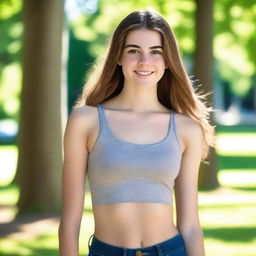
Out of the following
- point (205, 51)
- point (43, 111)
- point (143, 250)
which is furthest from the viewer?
point (205, 51)

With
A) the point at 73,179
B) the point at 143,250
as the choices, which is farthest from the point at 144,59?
the point at 143,250

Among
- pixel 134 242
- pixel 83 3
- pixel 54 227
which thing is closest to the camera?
pixel 134 242

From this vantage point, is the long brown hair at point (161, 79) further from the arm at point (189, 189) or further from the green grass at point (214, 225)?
the green grass at point (214, 225)

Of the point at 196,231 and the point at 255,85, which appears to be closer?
the point at 196,231

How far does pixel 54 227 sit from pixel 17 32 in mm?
20625

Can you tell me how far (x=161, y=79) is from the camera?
3941 millimetres

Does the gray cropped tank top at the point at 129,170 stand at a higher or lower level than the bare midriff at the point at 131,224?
higher

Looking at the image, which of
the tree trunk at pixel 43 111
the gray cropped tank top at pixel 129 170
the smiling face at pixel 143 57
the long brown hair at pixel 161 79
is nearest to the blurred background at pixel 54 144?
the tree trunk at pixel 43 111

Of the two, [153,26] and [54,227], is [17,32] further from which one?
[153,26]

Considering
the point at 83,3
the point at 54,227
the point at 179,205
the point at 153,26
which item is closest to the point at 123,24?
the point at 153,26

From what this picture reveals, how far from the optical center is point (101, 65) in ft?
12.7

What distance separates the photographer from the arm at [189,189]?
3.69 metres

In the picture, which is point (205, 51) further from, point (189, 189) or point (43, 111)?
point (189, 189)

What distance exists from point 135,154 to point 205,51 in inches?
548
